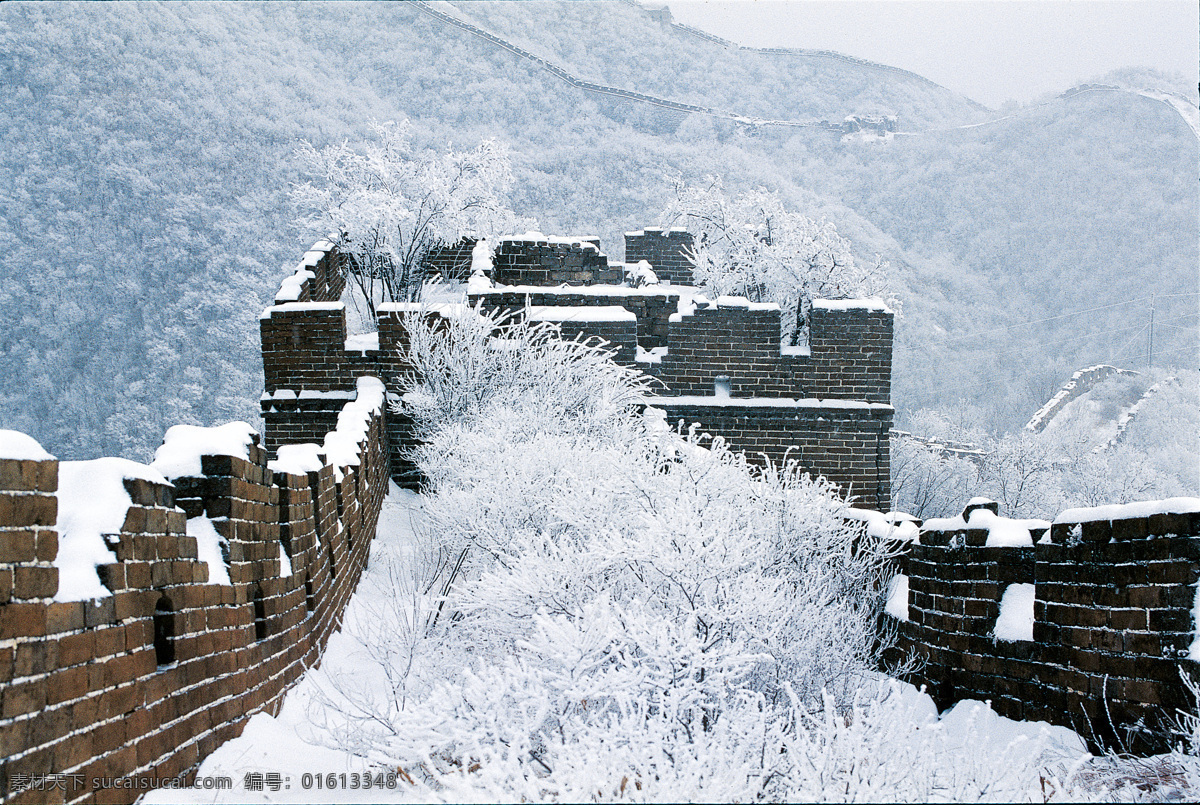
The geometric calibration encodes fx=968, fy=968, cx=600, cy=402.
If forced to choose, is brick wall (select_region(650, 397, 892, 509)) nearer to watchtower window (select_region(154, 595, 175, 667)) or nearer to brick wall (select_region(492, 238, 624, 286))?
brick wall (select_region(492, 238, 624, 286))

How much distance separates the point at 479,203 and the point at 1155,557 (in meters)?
25.9

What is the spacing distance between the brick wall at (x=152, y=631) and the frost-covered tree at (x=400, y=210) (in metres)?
12.8

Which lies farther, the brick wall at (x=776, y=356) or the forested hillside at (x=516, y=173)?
the forested hillside at (x=516, y=173)

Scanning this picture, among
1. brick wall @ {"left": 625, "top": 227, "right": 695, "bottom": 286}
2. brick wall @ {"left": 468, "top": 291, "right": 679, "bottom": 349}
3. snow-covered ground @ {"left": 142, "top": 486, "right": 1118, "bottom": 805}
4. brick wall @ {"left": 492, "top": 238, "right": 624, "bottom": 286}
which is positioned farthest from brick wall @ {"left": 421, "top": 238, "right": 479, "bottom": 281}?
snow-covered ground @ {"left": 142, "top": 486, "right": 1118, "bottom": 805}

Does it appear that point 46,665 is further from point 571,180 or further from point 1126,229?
point 1126,229

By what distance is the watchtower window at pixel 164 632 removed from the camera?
11.5 feet

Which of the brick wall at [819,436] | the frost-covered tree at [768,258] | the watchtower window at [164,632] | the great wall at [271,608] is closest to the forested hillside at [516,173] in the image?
the frost-covered tree at [768,258]

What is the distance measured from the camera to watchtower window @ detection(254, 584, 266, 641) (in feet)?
15.2

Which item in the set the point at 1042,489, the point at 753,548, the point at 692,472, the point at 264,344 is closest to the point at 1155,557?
the point at 753,548

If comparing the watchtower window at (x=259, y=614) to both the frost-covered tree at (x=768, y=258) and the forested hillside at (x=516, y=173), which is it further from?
the forested hillside at (x=516, y=173)

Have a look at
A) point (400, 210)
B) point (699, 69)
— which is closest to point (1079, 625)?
A: point (400, 210)

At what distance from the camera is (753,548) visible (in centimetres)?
554

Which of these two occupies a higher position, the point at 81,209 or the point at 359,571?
the point at 81,209

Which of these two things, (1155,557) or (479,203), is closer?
(1155,557)
